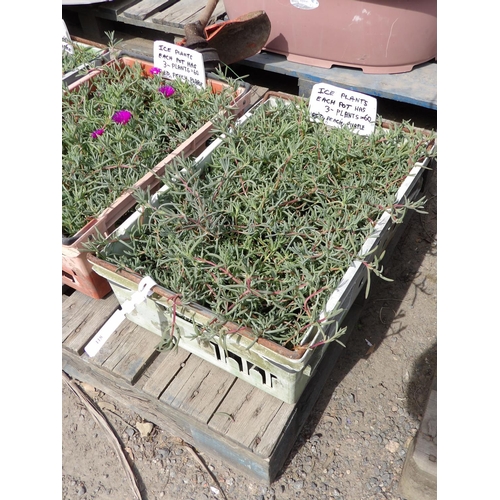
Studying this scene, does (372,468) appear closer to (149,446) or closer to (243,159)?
(149,446)

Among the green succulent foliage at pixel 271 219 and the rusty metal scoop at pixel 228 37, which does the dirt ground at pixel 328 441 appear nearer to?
the green succulent foliage at pixel 271 219

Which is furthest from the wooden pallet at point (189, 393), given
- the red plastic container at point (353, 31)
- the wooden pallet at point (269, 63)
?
the red plastic container at point (353, 31)

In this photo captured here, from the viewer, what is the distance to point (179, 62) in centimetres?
202

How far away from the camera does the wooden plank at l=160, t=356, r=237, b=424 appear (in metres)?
1.37

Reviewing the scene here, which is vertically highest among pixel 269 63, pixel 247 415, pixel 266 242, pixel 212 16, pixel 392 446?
pixel 212 16

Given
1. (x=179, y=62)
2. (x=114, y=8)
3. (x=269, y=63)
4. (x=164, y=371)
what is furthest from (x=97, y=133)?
(x=114, y=8)

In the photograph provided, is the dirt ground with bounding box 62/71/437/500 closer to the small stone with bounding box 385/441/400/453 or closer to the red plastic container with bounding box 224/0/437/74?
the small stone with bounding box 385/441/400/453

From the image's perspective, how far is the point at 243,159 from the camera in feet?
5.17

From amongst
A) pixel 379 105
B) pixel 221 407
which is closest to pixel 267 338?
pixel 221 407

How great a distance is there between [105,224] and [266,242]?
0.54 m

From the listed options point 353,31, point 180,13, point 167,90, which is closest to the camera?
point 167,90

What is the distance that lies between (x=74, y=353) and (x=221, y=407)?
1.84 ft

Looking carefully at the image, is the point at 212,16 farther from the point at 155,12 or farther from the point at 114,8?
the point at 114,8

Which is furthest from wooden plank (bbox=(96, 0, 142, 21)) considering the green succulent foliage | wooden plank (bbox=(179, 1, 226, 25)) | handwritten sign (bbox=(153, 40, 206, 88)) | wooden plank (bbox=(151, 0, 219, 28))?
the green succulent foliage
